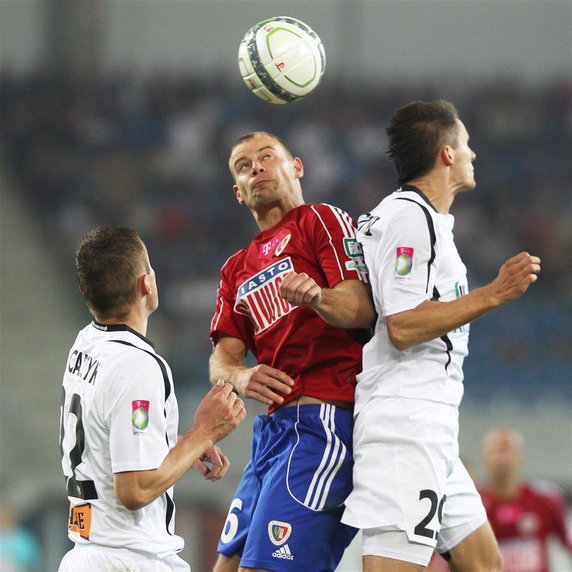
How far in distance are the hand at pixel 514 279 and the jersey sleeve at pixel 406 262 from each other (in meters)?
0.30

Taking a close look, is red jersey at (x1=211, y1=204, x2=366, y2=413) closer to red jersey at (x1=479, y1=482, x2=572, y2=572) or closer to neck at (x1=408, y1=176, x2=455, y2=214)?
neck at (x1=408, y1=176, x2=455, y2=214)

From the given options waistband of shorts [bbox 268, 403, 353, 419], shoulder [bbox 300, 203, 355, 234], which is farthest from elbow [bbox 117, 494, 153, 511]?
shoulder [bbox 300, 203, 355, 234]

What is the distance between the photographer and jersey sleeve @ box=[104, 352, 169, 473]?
3715mm

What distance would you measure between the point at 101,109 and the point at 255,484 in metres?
14.7

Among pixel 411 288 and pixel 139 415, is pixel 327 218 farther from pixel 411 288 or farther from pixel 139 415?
pixel 139 415

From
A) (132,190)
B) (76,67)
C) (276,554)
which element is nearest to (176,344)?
(132,190)

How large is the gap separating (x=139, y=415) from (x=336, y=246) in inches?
52.5

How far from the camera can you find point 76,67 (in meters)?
18.9

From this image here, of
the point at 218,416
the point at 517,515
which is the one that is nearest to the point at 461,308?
the point at 218,416

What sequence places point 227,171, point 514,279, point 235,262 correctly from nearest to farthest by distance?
point 514,279
point 235,262
point 227,171

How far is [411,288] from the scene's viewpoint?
4.21m

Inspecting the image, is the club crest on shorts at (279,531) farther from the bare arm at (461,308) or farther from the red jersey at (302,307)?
the bare arm at (461,308)

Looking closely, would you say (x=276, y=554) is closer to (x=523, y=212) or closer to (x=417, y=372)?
(x=417, y=372)

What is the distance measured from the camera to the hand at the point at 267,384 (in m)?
4.53
